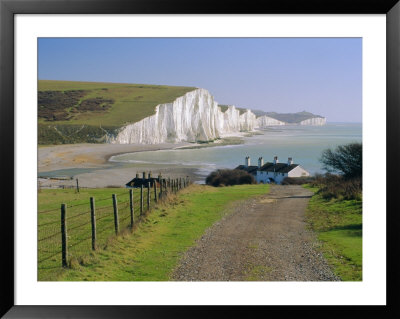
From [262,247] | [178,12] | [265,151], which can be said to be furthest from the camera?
[265,151]

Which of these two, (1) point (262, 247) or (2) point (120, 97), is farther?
(2) point (120, 97)

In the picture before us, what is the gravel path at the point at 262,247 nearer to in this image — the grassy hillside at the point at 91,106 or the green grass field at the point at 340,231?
the green grass field at the point at 340,231

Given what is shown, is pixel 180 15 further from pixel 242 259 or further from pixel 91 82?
pixel 242 259

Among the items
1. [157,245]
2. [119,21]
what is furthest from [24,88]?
[157,245]

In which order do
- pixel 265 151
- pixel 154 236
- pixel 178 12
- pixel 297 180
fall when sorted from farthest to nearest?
1. pixel 297 180
2. pixel 265 151
3. pixel 154 236
4. pixel 178 12

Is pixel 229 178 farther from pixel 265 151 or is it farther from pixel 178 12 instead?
pixel 178 12

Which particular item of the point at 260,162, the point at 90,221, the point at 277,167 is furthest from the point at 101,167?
the point at 277,167

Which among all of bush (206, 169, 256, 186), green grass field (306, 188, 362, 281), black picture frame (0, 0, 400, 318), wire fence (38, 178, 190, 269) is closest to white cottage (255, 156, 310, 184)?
bush (206, 169, 256, 186)

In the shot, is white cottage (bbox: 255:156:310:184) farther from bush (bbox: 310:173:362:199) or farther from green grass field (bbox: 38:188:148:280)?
green grass field (bbox: 38:188:148:280)
